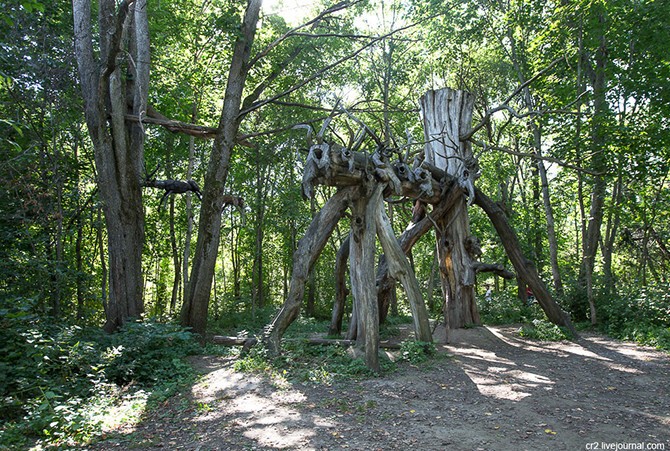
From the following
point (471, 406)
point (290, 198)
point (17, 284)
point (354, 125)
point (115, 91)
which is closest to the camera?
point (471, 406)

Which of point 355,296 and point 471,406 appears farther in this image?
point 355,296

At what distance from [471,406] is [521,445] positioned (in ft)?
3.91

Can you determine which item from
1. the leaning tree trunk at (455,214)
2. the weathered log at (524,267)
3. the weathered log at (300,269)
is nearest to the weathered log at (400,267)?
the weathered log at (300,269)

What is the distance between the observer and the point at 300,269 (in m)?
6.83

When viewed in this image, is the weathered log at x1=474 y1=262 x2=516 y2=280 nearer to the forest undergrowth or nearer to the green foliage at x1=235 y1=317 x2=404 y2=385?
the forest undergrowth

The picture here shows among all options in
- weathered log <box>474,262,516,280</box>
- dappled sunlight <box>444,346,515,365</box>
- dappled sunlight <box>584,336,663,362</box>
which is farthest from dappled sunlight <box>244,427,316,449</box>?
weathered log <box>474,262,516,280</box>

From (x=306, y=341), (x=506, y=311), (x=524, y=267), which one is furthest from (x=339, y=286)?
(x=506, y=311)

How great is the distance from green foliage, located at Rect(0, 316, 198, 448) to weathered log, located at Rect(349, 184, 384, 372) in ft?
9.04

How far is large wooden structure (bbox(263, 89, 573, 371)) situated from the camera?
6828 mm

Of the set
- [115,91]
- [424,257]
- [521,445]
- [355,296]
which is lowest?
[521,445]

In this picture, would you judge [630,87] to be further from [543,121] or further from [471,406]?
[471,406]

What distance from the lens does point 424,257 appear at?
2509 centimetres

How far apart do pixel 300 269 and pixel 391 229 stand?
1.67 metres

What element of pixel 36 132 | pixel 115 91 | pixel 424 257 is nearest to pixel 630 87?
pixel 115 91
